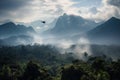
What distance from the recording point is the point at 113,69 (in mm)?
91250

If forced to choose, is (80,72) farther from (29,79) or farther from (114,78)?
(29,79)

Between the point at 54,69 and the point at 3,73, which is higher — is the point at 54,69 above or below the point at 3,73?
below

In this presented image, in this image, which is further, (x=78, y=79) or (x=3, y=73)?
(x=3, y=73)

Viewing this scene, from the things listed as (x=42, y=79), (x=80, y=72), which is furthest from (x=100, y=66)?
(x=42, y=79)

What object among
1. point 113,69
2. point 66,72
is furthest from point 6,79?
point 113,69

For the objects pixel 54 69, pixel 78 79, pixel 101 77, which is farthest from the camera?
pixel 54 69

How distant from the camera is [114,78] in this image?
8956 cm

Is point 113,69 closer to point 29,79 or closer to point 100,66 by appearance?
point 100,66

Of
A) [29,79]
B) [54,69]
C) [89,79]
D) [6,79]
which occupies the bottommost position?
[54,69]

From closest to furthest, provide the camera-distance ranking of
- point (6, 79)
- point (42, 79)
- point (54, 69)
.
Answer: point (42, 79) → point (6, 79) → point (54, 69)

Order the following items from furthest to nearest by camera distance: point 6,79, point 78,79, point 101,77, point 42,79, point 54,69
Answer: point 54,69, point 6,79, point 42,79, point 78,79, point 101,77

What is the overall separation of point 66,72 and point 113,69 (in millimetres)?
16668

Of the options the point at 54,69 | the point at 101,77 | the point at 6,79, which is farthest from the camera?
the point at 54,69

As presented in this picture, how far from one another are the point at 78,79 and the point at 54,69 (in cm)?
7891
